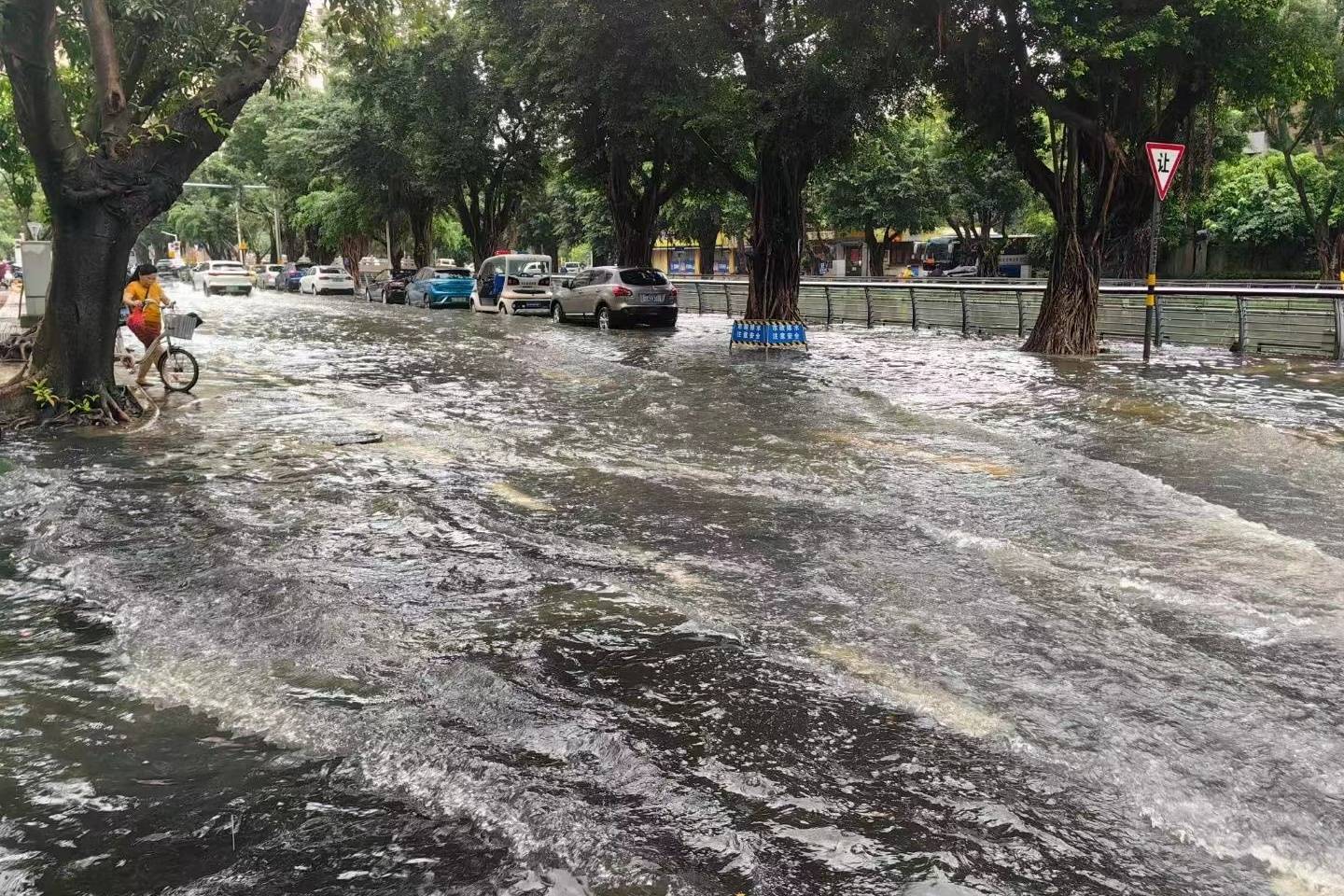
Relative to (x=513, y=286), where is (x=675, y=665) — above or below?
below

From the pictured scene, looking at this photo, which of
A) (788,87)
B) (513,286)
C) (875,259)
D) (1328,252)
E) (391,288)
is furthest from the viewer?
(875,259)

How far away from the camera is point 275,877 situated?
3.10 m

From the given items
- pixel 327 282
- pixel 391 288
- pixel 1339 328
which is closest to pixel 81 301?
pixel 1339 328

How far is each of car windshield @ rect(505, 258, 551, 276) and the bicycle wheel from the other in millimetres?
20937

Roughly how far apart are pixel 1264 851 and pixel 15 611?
5.62 metres

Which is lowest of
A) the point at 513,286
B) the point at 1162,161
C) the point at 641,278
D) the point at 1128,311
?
the point at 1128,311

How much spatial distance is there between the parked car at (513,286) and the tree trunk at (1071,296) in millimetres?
18047

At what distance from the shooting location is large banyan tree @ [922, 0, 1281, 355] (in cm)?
1559

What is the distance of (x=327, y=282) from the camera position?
2021 inches

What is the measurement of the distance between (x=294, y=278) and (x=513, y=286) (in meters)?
25.4

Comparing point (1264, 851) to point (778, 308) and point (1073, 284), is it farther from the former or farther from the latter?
point (778, 308)

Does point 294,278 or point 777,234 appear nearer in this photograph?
point 777,234

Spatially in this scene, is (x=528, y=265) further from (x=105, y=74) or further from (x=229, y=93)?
(x=105, y=74)

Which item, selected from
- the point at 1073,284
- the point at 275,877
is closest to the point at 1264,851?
the point at 275,877
